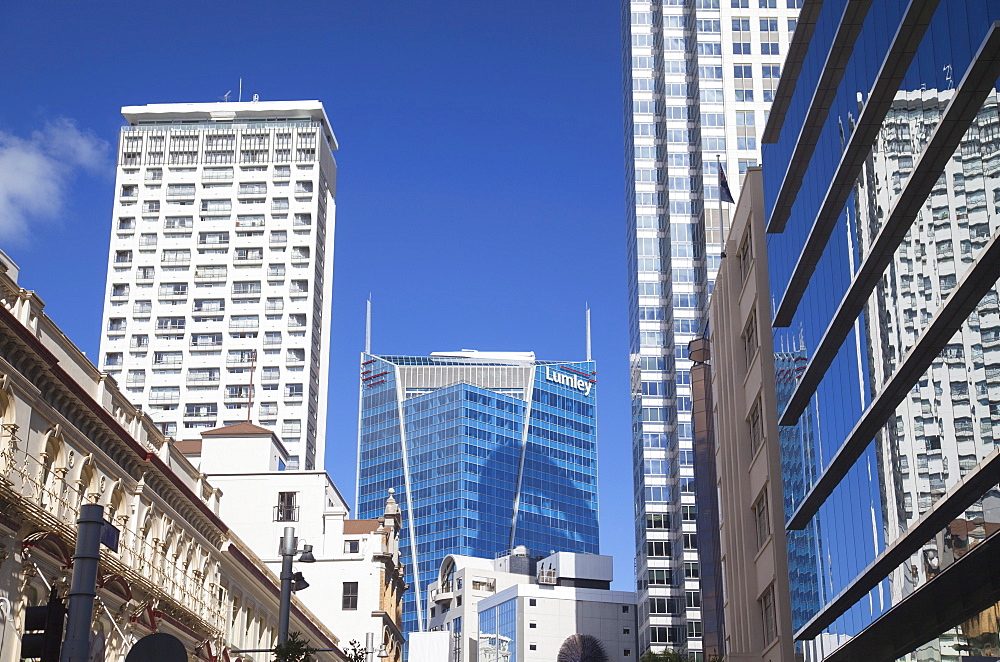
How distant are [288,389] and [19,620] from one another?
110 metres

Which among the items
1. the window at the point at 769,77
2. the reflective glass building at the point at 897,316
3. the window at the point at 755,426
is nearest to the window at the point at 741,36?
→ the window at the point at 769,77

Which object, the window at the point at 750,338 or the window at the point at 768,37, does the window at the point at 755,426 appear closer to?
the window at the point at 750,338

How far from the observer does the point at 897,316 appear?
35.6m

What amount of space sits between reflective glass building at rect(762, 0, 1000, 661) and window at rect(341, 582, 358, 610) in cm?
3838

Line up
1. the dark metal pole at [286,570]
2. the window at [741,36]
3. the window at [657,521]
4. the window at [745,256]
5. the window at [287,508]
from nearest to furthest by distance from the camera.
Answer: the dark metal pole at [286,570]
the window at [745,256]
the window at [287,508]
the window at [741,36]
the window at [657,521]

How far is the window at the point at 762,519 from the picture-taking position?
53.5 m

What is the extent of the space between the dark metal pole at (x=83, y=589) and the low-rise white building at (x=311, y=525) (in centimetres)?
6569

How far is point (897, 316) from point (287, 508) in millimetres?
50981

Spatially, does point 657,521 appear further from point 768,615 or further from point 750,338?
point 768,615

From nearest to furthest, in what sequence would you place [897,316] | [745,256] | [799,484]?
[897,316] → [799,484] → [745,256]

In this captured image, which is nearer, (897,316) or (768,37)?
(897,316)

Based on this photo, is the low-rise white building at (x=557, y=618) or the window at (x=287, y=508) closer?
the window at (x=287, y=508)

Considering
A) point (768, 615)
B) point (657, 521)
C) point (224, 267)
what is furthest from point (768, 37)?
point (768, 615)

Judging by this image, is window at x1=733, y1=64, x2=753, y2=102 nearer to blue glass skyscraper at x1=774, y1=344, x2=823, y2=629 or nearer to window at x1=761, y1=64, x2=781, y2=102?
window at x1=761, y1=64, x2=781, y2=102
